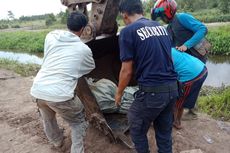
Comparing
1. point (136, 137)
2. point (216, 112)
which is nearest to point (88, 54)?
point (136, 137)

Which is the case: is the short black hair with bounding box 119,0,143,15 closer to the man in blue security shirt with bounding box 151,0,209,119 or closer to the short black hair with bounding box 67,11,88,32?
the short black hair with bounding box 67,11,88,32

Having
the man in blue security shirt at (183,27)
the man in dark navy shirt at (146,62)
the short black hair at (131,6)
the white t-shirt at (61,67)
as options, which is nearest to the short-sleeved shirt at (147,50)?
the man in dark navy shirt at (146,62)

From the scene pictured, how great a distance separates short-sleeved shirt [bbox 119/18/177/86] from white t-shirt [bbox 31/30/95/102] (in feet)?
1.95

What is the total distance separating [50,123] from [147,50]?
66.8 inches

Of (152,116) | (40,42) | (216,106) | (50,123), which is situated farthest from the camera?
(40,42)

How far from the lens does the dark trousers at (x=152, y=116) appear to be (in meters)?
3.10

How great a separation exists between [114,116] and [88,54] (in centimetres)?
145

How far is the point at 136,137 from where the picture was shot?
3385 mm

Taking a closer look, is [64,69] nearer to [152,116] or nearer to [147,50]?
[147,50]

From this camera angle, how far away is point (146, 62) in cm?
305

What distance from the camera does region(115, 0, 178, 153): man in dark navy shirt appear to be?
3002mm

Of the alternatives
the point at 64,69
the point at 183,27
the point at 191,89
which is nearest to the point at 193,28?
the point at 183,27

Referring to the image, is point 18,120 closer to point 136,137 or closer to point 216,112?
point 136,137

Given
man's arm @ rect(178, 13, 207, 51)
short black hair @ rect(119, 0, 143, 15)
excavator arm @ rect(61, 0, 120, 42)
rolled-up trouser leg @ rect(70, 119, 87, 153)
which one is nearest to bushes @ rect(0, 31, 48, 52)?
excavator arm @ rect(61, 0, 120, 42)
